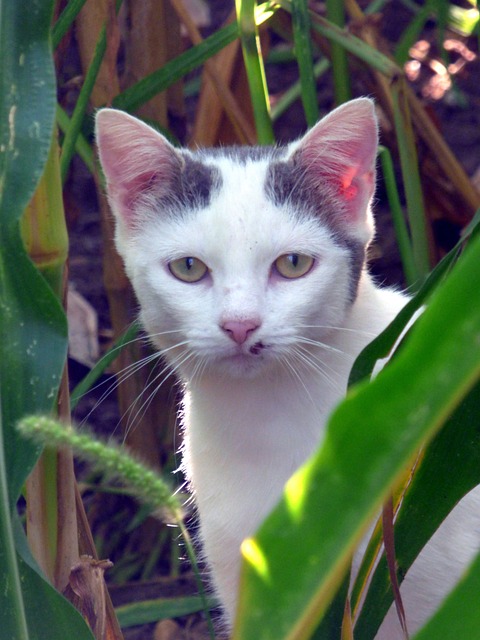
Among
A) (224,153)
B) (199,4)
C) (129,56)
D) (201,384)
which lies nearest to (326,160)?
(224,153)

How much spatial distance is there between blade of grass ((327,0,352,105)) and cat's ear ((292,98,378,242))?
649 millimetres

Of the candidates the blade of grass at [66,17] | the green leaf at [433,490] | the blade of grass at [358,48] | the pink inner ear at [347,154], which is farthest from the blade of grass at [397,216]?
the green leaf at [433,490]

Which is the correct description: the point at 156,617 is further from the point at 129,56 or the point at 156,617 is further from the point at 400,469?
the point at 400,469

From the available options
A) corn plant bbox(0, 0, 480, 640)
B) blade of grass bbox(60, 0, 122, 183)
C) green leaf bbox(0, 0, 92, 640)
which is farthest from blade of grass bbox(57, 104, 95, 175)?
green leaf bbox(0, 0, 92, 640)

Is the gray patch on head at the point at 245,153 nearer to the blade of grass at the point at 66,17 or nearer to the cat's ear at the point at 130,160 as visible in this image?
the cat's ear at the point at 130,160

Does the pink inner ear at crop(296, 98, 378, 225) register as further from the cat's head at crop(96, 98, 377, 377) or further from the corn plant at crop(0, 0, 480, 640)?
the corn plant at crop(0, 0, 480, 640)

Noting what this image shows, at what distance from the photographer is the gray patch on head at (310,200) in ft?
4.50

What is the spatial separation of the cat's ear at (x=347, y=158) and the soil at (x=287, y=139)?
2.64ft

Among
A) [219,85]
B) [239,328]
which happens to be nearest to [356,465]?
[239,328]

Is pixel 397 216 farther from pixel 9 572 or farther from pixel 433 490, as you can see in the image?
pixel 9 572

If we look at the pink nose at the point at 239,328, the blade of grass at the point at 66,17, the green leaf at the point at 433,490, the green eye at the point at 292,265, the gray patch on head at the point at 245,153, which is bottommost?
the green leaf at the point at 433,490

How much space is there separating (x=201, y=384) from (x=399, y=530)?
22.7 inches

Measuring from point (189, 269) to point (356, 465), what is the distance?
865mm

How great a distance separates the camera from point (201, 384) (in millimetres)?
1438
